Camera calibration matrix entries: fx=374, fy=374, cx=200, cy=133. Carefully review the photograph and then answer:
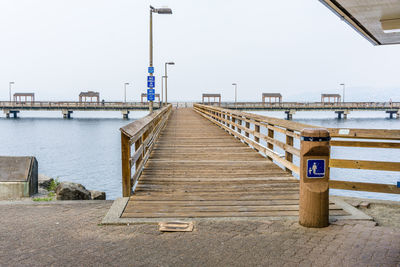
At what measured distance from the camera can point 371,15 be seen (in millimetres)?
8773

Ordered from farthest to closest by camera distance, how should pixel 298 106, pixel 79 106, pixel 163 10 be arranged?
pixel 298 106 → pixel 79 106 → pixel 163 10

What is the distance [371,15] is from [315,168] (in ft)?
18.5

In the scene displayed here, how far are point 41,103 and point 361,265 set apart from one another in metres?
106

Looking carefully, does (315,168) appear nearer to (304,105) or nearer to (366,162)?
(366,162)

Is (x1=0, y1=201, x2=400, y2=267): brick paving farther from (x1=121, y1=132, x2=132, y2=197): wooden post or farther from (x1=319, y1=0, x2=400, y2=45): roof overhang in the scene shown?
(x1=319, y1=0, x2=400, y2=45): roof overhang

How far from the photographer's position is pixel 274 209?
5.71 meters

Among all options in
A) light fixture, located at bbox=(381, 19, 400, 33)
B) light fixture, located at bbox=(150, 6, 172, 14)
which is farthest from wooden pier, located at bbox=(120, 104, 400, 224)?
light fixture, located at bbox=(150, 6, 172, 14)

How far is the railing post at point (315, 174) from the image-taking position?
4859 mm

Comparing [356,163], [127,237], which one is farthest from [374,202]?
[127,237]

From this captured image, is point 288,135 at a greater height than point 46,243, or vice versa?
point 288,135

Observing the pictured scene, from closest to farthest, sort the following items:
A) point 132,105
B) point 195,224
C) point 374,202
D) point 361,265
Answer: point 361,265, point 195,224, point 374,202, point 132,105

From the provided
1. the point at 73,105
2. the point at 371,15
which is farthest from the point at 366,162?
the point at 73,105

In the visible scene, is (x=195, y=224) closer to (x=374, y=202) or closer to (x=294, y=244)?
(x=294, y=244)

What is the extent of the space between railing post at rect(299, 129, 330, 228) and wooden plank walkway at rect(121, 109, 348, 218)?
61cm
